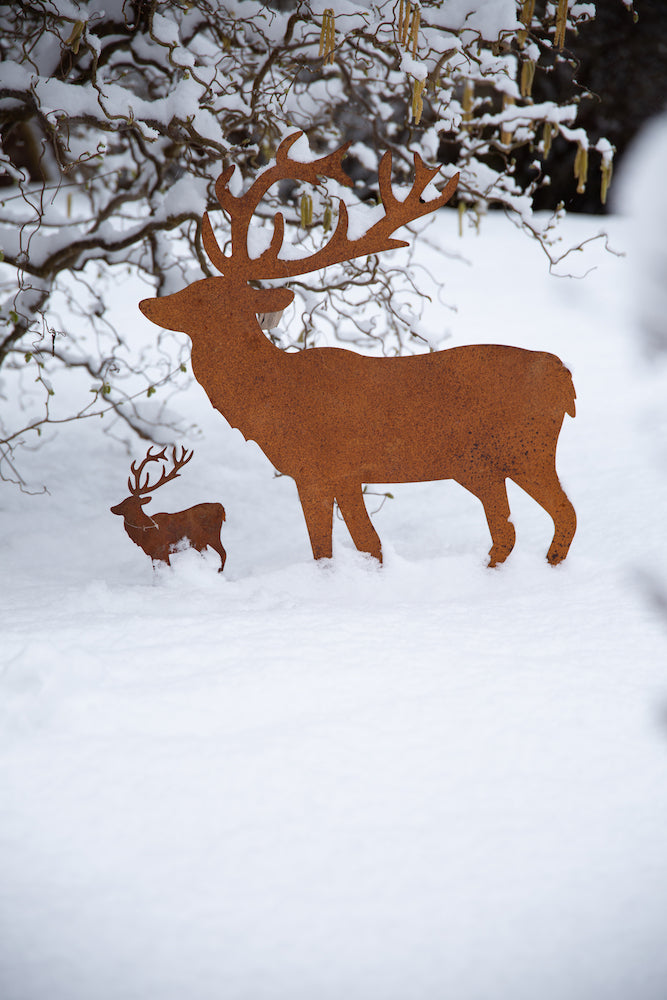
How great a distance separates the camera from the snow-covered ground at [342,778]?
1.23m

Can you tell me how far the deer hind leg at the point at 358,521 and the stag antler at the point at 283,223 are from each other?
0.76 meters

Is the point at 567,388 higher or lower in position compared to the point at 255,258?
Answer: lower

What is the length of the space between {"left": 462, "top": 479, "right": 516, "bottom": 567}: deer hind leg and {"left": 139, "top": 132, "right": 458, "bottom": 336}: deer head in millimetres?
859

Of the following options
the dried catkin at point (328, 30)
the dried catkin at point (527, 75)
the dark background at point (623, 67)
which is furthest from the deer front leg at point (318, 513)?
the dark background at point (623, 67)

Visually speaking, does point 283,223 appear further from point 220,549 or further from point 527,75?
point 527,75

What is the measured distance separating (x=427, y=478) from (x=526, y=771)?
1220mm

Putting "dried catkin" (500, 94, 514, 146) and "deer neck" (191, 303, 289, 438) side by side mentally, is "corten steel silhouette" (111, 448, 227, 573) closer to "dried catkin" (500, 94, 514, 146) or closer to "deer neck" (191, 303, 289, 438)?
"deer neck" (191, 303, 289, 438)

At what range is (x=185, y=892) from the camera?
4.39 ft

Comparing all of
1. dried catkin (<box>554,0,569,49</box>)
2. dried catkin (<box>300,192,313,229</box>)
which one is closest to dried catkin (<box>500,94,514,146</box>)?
dried catkin (<box>554,0,569,49</box>)

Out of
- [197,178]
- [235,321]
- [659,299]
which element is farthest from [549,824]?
[197,178]

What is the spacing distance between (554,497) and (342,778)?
4.69ft

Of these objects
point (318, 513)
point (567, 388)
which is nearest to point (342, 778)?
point (318, 513)

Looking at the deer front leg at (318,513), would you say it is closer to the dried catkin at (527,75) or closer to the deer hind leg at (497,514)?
the deer hind leg at (497,514)

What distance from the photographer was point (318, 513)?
268 centimetres
